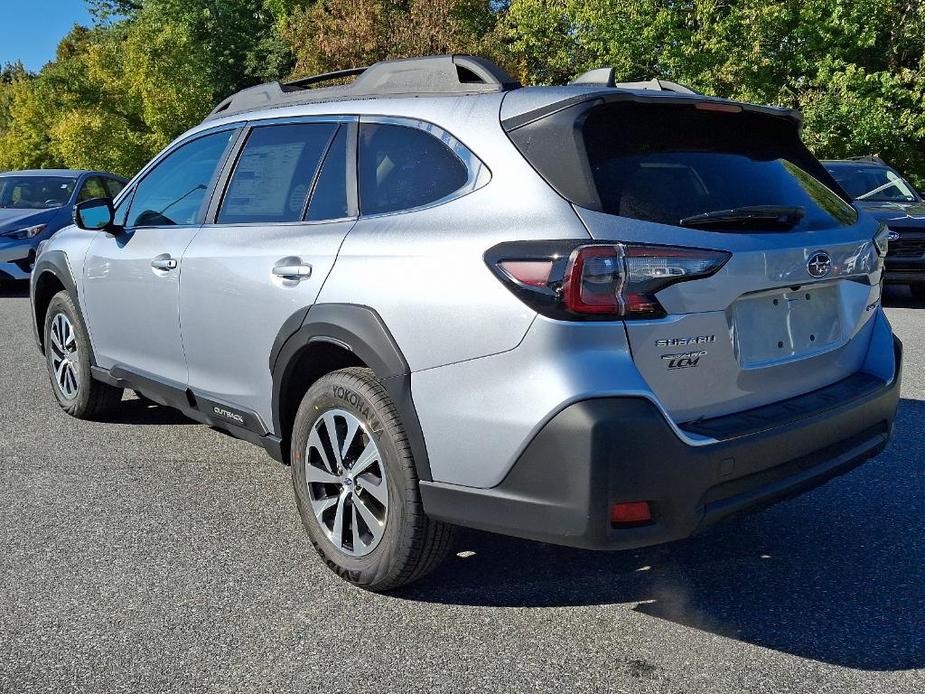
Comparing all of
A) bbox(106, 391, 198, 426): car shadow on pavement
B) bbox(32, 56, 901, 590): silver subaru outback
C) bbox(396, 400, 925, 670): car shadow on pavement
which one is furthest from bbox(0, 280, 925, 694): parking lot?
bbox(106, 391, 198, 426): car shadow on pavement

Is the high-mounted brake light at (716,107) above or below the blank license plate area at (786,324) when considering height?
above

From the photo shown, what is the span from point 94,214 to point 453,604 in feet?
9.77

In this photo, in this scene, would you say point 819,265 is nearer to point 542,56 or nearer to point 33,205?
point 33,205

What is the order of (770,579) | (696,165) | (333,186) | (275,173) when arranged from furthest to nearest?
(275,173) < (333,186) < (770,579) < (696,165)

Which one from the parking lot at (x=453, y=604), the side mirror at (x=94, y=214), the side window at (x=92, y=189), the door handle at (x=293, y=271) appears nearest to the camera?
the parking lot at (x=453, y=604)

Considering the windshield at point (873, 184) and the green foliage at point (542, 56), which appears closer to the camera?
the windshield at point (873, 184)

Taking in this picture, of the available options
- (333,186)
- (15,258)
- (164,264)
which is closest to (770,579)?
(333,186)

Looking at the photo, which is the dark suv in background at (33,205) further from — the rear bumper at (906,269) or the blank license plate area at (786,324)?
the blank license plate area at (786,324)

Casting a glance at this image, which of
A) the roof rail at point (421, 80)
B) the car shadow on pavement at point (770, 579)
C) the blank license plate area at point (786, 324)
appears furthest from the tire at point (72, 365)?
the blank license plate area at point (786, 324)

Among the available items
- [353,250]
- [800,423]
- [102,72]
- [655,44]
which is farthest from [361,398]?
[102,72]

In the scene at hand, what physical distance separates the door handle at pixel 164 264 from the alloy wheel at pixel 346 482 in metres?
1.29

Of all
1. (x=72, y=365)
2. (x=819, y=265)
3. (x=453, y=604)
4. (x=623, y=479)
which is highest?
(x=819, y=265)

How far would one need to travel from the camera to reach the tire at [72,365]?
540cm

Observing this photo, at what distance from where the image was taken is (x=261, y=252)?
368 centimetres
